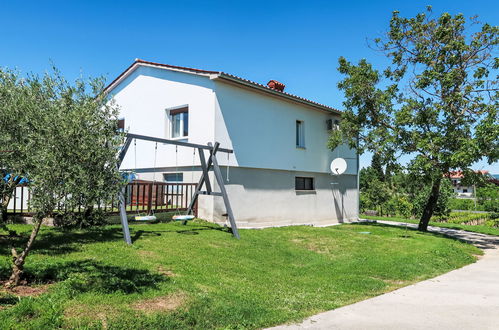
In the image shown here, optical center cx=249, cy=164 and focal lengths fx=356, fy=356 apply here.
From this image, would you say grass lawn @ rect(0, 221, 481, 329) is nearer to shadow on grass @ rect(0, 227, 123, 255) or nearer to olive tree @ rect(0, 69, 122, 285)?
shadow on grass @ rect(0, 227, 123, 255)

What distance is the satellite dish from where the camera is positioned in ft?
52.7

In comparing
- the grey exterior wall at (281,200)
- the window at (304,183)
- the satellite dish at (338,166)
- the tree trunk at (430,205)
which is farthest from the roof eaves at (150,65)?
the tree trunk at (430,205)

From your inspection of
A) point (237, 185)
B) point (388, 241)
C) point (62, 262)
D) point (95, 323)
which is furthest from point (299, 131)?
point (95, 323)

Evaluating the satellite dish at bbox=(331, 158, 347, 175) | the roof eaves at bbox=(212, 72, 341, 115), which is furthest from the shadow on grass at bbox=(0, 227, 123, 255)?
the satellite dish at bbox=(331, 158, 347, 175)

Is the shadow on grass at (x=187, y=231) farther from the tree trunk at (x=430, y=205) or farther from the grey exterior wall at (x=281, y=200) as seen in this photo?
the tree trunk at (x=430, y=205)

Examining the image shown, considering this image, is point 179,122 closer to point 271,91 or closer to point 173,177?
point 173,177

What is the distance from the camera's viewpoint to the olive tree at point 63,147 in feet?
14.4

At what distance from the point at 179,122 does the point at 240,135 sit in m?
2.52

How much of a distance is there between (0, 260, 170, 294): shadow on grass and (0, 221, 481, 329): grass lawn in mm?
14

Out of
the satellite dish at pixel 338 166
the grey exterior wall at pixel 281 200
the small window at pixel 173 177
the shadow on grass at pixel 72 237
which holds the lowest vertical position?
the shadow on grass at pixel 72 237

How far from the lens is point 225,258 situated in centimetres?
744

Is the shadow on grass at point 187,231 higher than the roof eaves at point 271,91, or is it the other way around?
the roof eaves at point 271,91

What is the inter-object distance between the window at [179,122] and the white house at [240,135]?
1.5 inches

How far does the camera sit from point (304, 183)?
15859 millimetres
